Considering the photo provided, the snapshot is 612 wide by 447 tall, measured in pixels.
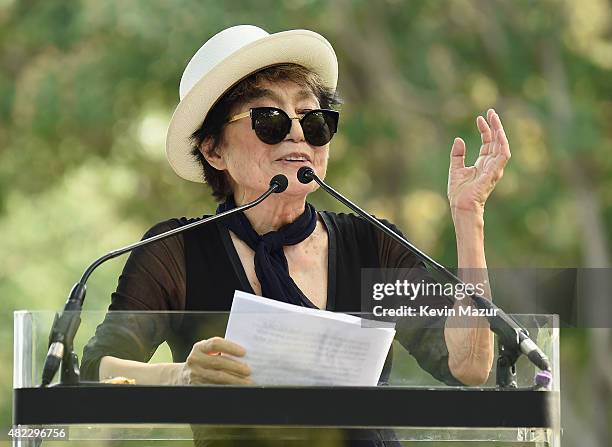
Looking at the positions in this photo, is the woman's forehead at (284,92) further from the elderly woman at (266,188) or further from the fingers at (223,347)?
the fingers at (223,347)

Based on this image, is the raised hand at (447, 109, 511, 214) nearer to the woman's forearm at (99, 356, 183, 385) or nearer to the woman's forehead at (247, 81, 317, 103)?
the woman's forehead at (247, 81, 317, 103)

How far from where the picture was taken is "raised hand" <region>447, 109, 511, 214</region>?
9.52 feet

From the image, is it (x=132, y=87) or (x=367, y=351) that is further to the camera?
(x=132, y=87)

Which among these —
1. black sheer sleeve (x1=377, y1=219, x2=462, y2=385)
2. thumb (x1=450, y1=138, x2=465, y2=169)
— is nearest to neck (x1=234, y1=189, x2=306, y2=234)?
thumb (x1=450, y1=138, x2=465, y2=169)

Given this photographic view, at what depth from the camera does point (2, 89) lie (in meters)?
12.2

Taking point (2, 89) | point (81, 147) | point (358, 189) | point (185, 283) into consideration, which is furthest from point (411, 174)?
point (185, 283)

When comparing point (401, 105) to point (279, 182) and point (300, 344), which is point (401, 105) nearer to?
point (279, 182)

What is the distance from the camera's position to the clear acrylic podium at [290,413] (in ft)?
7.55

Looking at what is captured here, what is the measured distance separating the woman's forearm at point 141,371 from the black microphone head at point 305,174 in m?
0.82

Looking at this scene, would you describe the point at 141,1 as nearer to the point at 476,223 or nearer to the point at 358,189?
the point at 358,189

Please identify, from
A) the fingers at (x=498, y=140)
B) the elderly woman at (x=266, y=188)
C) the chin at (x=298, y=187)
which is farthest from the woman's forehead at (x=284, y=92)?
the fingers at (x=498, y=140)

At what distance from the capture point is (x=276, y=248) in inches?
127

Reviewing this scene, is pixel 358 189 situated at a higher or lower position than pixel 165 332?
higher

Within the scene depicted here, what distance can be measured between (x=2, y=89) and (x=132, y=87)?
129 cm
